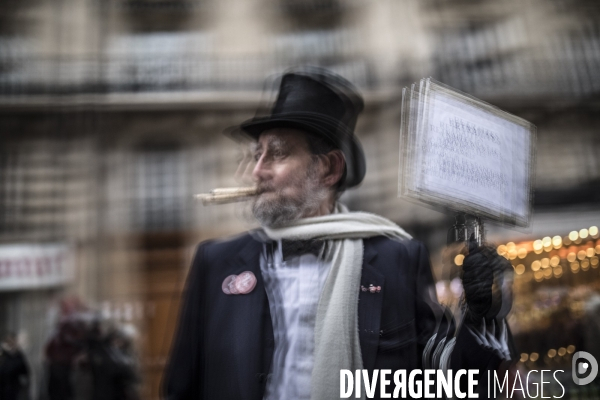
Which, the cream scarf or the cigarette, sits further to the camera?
the cigarette

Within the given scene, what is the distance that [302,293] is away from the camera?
1756mm

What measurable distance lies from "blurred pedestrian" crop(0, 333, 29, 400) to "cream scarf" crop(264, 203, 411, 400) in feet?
9.87

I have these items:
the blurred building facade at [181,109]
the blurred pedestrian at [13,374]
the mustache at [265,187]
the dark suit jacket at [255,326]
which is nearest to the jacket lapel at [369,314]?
the dark suit jacket at [255,326]

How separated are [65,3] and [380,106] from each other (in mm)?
3314

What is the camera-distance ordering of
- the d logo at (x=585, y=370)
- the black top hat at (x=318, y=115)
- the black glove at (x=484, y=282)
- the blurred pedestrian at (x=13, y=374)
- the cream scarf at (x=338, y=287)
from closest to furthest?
the black glove at (x=484, y=282)
the cream scarf at (x=338, y=287)
the black top hat at (x=318, y=115)
the d logo at (x=585, y=370)
the blurred pedestrian at (x=13, y=374)

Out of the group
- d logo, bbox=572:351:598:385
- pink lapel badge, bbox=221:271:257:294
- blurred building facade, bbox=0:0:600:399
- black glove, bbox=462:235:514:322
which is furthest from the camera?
blurred building facade, bbox=0:0:600:399

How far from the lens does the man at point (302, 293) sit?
1.67m

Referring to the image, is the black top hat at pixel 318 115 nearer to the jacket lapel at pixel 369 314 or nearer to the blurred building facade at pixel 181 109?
the jacket lapel at pixel 369 314

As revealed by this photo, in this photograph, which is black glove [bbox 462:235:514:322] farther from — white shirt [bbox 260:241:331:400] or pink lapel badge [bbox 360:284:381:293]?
white shirt [bbox 260:241:331:400]

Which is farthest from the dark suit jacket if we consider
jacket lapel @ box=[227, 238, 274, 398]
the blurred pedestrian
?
the blurred pedestrian

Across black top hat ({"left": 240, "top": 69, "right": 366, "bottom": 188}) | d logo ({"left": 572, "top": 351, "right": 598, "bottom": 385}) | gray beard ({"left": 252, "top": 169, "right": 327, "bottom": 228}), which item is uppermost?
black top hat ({"left": 240, "top": 69, "right": 366, "bottom": 188})

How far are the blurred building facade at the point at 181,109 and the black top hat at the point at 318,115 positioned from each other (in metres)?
1.18

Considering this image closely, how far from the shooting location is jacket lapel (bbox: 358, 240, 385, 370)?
1689 millimetres

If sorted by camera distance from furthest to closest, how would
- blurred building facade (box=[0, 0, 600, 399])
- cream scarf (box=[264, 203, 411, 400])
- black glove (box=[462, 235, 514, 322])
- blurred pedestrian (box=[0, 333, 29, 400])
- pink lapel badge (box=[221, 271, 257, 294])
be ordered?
blurred building facade (box=[0, 0, 600, 399]) < blurred pedestrian (box=[0, 333, 29, 400]) < pink lapel badge (box=[221, 271, 257, 294]) < cream scarf (box=[264, 203, 411, 400]) < black glove (box=[462, 235, 514, 322])
